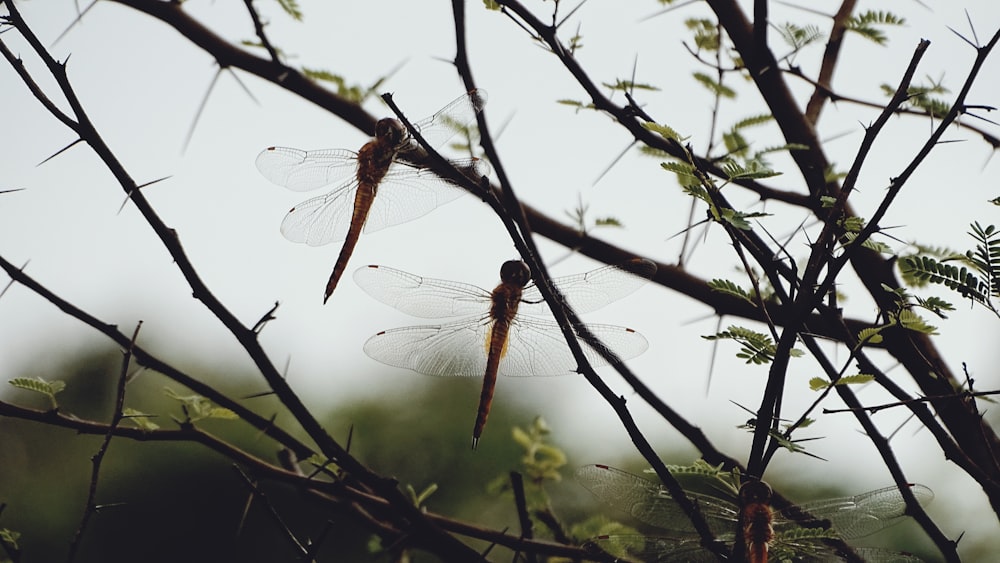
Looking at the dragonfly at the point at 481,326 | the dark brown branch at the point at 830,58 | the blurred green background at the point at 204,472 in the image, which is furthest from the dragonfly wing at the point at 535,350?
the blurred green background at the point at 204,472

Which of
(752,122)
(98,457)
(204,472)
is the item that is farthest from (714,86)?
A: (204,472)

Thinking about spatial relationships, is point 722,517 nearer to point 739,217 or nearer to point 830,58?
point 739,217

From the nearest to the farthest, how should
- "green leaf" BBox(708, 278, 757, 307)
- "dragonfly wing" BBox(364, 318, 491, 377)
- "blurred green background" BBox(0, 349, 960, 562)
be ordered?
"green leaf" BBox(708, 278, 757, 307), "dragonfly wing" BBox(364, 318, 491, 377), "blurred green background" BBox(0, 349, 960, 562)

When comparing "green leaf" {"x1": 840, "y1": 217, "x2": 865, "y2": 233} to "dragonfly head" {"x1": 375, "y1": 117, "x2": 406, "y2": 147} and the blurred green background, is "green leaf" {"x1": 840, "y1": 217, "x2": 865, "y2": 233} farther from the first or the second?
the blurred green background

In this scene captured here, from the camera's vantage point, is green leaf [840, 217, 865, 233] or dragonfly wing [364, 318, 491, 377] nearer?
green leaf [840, 217, 865, 233]

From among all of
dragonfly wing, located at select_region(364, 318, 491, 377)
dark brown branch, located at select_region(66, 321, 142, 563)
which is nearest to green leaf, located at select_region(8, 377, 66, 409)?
dark brown branch, located at select_region(66, 321, 142, 563)

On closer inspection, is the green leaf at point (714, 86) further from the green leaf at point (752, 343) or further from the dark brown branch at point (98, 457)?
the dark brown branch at point (98, 457)

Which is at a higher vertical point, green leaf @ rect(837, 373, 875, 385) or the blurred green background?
green leaf @ rect(837, 373, 875, 385)

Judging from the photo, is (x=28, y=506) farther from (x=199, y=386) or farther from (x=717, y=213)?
(x=717, y=213)
